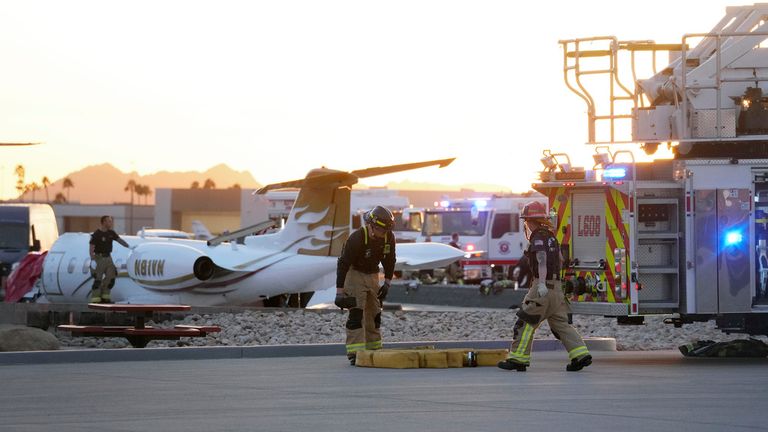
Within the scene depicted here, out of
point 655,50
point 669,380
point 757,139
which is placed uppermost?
point 655,50

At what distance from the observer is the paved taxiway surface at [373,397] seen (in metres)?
11.6

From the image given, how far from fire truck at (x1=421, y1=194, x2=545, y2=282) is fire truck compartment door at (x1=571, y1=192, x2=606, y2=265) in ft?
109

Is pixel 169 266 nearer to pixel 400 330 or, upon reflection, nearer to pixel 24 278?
pixel 400 330

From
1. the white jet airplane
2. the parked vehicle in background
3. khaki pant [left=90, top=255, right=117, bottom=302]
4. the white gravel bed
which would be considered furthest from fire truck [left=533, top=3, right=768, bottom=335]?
the parked vehicle in background

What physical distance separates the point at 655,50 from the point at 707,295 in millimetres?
3530

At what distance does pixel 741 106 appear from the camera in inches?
742

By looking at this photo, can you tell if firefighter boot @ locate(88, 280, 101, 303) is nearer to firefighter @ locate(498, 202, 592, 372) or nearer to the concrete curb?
the concrete curb

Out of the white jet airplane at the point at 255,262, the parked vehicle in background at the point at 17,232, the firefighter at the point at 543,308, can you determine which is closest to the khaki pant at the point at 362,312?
the firefighter at the point at 543,308

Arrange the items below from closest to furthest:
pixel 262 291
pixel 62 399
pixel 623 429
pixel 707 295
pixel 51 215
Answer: pixel 623 429 < pixel 62 399 < pixel 707 295 < pixel 262 291 < pixel 51 215

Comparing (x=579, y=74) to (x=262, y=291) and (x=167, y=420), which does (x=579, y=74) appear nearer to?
(x=167, y=420)

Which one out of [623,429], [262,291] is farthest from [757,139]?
[262,291]

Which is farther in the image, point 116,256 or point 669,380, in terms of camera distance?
point 116,256

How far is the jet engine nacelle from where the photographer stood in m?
29.8

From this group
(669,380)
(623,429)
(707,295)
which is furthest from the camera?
(707,295)
